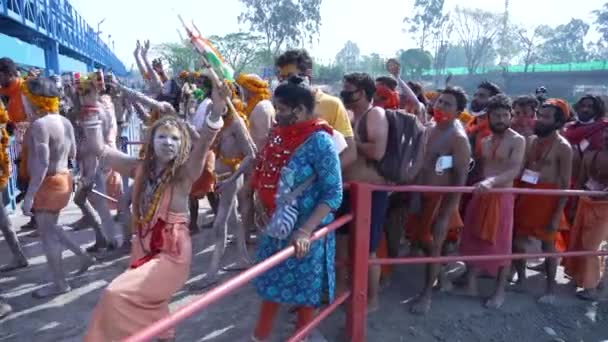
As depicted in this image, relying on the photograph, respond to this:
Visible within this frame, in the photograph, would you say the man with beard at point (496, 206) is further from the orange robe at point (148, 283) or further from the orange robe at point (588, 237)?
the orange robe at point (148, 283)

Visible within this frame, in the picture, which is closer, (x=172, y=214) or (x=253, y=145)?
(x=172, y=214)

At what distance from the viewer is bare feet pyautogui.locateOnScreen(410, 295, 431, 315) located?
380 centimetres

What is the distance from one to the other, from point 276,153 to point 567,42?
7837 centimetres

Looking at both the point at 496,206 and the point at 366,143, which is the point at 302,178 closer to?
the point at 366,143

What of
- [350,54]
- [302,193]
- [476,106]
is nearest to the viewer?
[302,193]

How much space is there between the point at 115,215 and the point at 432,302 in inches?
155

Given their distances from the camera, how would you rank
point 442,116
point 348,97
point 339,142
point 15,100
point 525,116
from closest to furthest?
point 339,142, point 348,97, point 442,116, point 525,116, point 15,100

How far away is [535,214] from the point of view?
416 cm

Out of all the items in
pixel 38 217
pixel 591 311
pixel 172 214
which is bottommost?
pixel 591 311

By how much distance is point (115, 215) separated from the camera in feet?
19.8

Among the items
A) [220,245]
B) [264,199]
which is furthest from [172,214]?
[220,245]

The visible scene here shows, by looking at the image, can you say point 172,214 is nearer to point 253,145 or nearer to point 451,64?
point 253,145

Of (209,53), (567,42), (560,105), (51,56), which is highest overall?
(567,42)

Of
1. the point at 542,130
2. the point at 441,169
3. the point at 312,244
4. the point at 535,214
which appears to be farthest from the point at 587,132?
the point at 312,244
